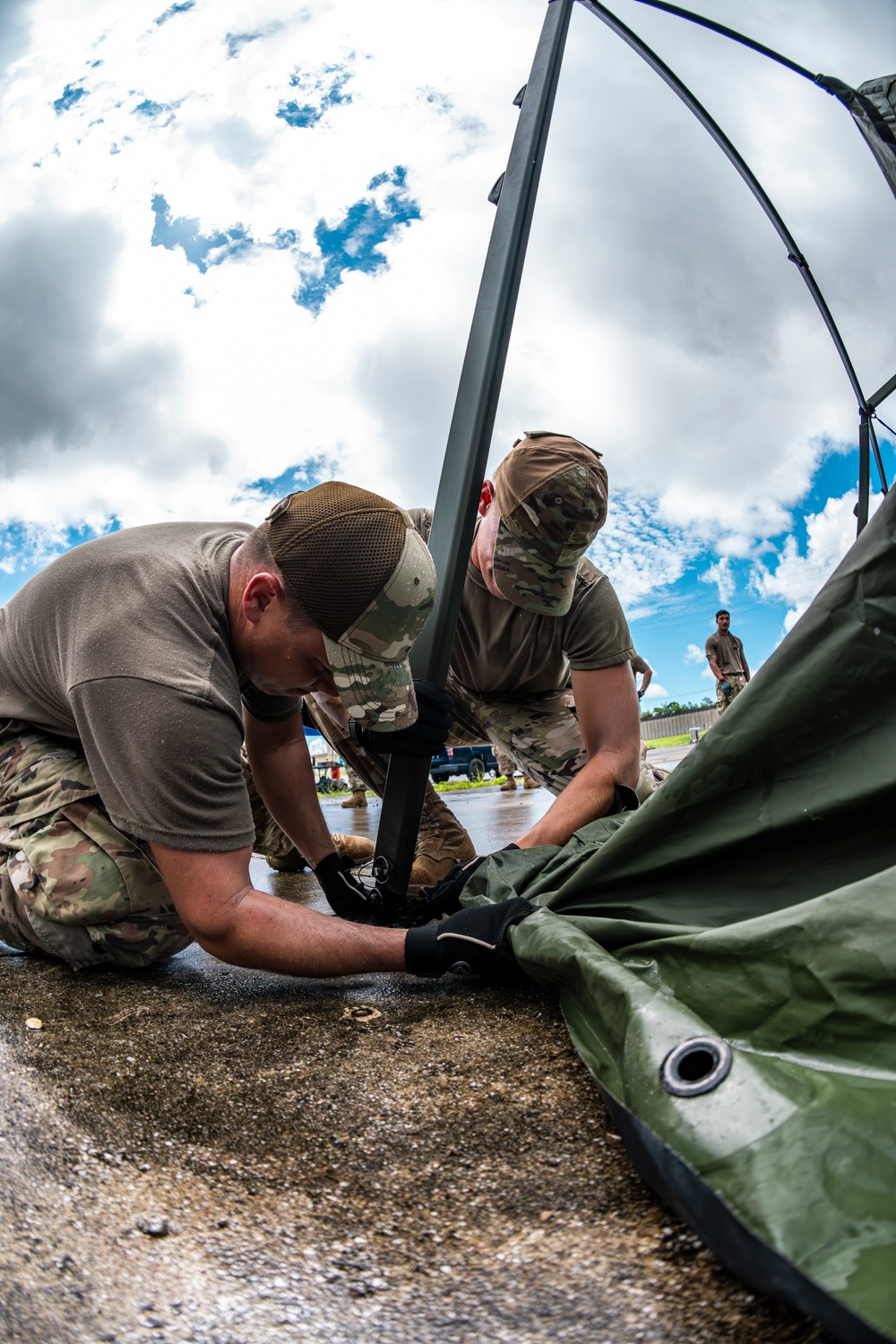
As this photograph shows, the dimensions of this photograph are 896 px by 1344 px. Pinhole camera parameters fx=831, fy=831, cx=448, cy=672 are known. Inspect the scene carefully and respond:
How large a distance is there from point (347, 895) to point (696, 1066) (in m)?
1.25

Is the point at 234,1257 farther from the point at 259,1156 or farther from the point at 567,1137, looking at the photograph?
the point at 567,1137

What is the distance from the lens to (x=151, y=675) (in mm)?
1297

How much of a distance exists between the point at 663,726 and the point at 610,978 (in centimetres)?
2954

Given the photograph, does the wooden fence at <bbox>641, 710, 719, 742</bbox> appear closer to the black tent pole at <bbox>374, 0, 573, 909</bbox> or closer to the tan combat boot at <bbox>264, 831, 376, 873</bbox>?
the tan combat boot at <bbox>264, 831, 376, 873</bbox>

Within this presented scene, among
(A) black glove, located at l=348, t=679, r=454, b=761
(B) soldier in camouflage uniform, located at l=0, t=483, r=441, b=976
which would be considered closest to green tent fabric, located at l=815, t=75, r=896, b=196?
(A) black glove, located at l=348, t=679, r=454, b=761

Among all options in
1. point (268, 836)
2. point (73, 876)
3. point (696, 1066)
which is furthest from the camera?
point (268, 836)

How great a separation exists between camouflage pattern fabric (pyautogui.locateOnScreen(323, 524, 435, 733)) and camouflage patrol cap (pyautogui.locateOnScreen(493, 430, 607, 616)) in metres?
0.80

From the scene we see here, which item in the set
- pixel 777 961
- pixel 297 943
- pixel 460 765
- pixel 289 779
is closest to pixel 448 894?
pixel 297 943

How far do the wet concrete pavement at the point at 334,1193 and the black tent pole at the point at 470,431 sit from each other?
72cm

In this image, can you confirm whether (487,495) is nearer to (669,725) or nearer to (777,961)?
(777,961)

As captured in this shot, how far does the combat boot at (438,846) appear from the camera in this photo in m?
2.57

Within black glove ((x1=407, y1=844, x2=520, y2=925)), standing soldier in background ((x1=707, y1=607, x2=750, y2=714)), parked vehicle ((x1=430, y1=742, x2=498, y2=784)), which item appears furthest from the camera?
parked vehicle ((x1=430, y1=742, x2=498, y2=784))

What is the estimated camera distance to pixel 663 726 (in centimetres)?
2947

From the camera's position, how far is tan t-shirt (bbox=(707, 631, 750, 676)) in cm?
910
